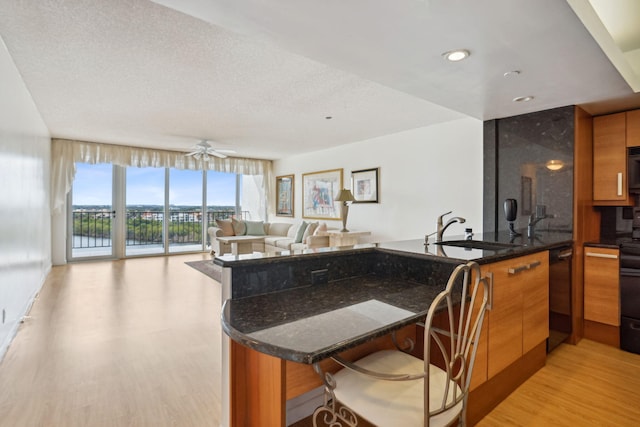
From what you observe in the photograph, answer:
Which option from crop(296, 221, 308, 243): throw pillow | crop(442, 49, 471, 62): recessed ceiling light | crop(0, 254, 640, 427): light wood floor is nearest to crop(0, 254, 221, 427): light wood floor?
crop(0, 254, 640, 427): light wood floor

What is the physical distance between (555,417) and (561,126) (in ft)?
7.44

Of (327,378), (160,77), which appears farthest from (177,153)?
(327,378)

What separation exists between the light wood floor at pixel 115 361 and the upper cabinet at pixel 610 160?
3544 millimetres

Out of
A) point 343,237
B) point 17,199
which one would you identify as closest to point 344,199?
point 343,237

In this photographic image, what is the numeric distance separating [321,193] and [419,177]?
234 centimetres

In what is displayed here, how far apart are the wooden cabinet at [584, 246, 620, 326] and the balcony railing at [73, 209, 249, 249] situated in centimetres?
724

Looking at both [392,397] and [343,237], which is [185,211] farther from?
[392,397]

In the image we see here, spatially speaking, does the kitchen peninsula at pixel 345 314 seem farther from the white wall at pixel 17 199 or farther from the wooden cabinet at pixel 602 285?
the white wall at pixel 17 199

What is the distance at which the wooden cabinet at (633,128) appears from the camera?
2.75m

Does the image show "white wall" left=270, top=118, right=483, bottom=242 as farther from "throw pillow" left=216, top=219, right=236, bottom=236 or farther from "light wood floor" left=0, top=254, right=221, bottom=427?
"light wood floor" left=0, top=254, right=221, bottom=427

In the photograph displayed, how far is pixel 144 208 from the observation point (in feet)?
23.8

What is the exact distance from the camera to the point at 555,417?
1.81 meters

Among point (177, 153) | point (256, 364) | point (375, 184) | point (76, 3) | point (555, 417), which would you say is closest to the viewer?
point (256, 364)

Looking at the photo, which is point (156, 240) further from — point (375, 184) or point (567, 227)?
point (567, 227)
